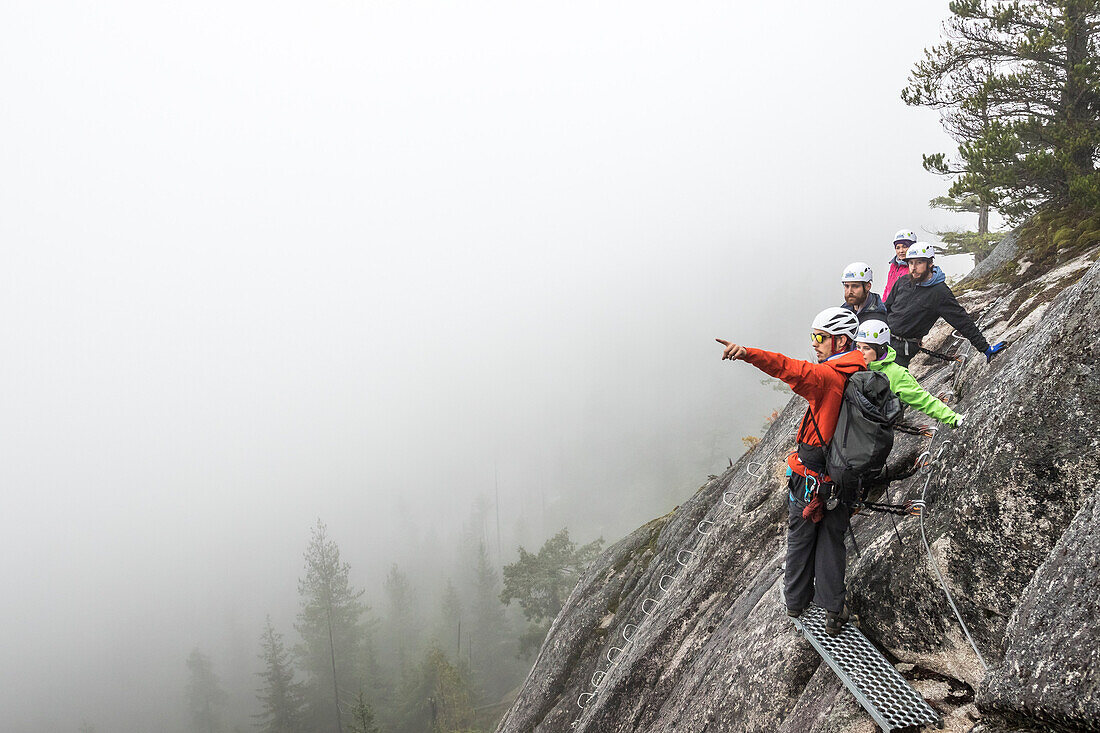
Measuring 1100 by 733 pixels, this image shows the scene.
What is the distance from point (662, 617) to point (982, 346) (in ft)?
25.2

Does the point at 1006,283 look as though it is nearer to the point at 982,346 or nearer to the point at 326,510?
the point at 982,346

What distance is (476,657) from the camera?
7288 centimetres

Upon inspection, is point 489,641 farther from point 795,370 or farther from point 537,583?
point 795,370

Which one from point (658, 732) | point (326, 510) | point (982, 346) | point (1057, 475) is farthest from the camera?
point (326, 510)

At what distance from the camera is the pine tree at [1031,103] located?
13.5 metres

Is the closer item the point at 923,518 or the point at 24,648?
the point at 923,518

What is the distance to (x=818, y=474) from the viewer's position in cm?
577

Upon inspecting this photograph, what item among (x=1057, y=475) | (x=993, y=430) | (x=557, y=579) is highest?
(x=557, y=579)

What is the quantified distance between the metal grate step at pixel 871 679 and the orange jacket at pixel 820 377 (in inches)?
86.9

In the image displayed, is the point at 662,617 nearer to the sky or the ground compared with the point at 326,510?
nearer to the ground

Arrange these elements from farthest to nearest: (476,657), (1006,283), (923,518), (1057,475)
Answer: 1. (476,657)
2. (1006,283)
3. (923,518)
4. (1057,475)

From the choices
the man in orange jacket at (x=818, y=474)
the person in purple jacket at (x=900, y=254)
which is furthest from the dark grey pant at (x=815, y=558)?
the person in purple jacket at (x=900, y=254)

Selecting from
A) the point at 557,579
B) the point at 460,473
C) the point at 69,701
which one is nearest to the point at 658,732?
the point at 557,579

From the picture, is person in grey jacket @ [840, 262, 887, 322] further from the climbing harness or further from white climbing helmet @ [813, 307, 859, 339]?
the climbing harness
